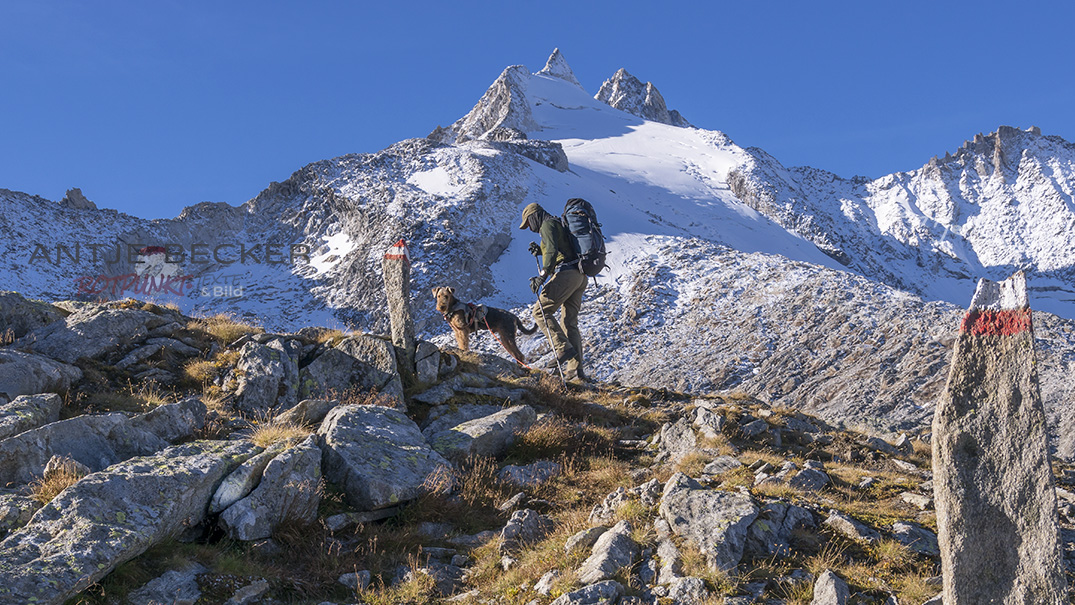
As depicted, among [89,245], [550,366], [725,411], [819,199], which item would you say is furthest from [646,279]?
[819,199]

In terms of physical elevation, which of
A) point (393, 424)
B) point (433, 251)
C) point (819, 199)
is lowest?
point (393, 424)

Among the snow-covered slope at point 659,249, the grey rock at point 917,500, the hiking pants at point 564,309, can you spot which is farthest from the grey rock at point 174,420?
the snow-covered slope at point 659,249

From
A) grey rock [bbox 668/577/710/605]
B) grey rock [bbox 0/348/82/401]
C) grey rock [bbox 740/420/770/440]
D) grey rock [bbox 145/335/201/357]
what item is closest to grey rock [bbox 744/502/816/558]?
grey rock [bbox 668/577/710/605]

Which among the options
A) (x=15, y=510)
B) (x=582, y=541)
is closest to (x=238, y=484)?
(x=15, y=510)

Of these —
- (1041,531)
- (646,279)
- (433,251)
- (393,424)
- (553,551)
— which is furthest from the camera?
(433,251)

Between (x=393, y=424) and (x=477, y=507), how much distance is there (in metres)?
1.42

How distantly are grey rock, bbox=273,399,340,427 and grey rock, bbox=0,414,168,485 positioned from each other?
1.26 meters

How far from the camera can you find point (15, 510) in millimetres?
5699

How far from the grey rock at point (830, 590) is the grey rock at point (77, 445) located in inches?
248

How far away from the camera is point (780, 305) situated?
160ft

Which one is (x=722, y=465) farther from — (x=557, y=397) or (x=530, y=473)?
(x=557, y=397)

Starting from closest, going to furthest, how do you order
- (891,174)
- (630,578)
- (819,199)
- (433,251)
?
(630,578) < (433,251) < (819,199) < (891,174)

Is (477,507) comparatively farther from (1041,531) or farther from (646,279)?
(646,279)

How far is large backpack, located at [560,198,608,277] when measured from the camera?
12.6 meters
